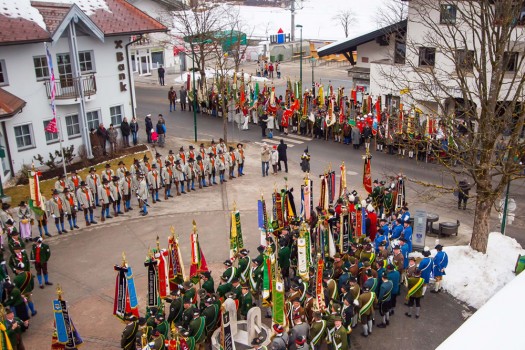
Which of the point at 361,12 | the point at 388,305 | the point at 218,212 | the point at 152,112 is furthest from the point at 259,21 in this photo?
the point at 388,305

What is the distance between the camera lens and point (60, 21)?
2572 cm

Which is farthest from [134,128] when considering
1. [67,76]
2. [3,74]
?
[3,74]

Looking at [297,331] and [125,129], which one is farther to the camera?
[125,129]

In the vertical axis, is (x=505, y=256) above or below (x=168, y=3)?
below

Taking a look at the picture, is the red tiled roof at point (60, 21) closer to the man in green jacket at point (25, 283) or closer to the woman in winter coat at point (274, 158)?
the woman in winter coat at point (274, 158)

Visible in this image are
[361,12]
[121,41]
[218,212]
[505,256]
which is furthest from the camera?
[361,12]

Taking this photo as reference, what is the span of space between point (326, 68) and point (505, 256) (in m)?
39.2

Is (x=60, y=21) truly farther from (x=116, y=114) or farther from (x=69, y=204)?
(x=69, y=204)

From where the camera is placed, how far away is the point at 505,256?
17.4m

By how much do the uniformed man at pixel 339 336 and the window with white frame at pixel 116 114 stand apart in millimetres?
20787

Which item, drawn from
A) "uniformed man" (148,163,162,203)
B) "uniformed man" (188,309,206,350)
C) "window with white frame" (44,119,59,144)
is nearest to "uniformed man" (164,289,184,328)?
"uniformed man" (188,309,206,350)

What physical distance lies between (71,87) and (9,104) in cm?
397

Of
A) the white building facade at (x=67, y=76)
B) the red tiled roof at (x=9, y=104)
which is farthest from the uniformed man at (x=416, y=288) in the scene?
the white building facade at (x=67, y=76)

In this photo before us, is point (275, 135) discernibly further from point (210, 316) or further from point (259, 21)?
point (259, 21)
